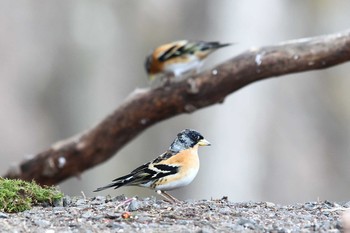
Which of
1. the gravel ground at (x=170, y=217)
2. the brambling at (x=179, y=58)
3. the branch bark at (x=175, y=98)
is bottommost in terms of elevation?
the gravel ground at (x=170, y=217)

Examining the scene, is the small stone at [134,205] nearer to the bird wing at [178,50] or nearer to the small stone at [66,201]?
the small stone at [66,201]

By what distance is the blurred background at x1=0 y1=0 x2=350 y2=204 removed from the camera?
69.1ft

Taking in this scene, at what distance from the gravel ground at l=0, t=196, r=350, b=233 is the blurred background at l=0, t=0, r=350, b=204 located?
12.9 meters

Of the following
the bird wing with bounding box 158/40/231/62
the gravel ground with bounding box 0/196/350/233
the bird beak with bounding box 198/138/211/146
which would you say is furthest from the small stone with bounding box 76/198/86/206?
the bird wing with bounding box 158/40/231/62

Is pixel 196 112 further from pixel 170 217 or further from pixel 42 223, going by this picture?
pixel 42 223

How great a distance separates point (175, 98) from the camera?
11.7 meters

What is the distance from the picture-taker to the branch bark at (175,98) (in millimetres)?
10797

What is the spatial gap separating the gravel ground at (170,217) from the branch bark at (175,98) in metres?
3.40

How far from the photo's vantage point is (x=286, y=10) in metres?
23.1

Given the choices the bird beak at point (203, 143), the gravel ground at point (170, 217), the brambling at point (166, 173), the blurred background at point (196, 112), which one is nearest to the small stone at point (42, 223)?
the gravel ground at point (170, 217)

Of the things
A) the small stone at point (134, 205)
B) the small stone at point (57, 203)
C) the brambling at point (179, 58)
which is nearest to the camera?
the small stone at point (134, 205)

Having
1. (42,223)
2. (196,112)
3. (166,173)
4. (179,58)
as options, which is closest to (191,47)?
(179,58)

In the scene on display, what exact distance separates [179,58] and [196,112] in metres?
9.38

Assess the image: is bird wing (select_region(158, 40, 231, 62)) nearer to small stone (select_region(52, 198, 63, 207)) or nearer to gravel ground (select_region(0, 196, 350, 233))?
gravel ground (select_region(0, 196, 350, 233))
